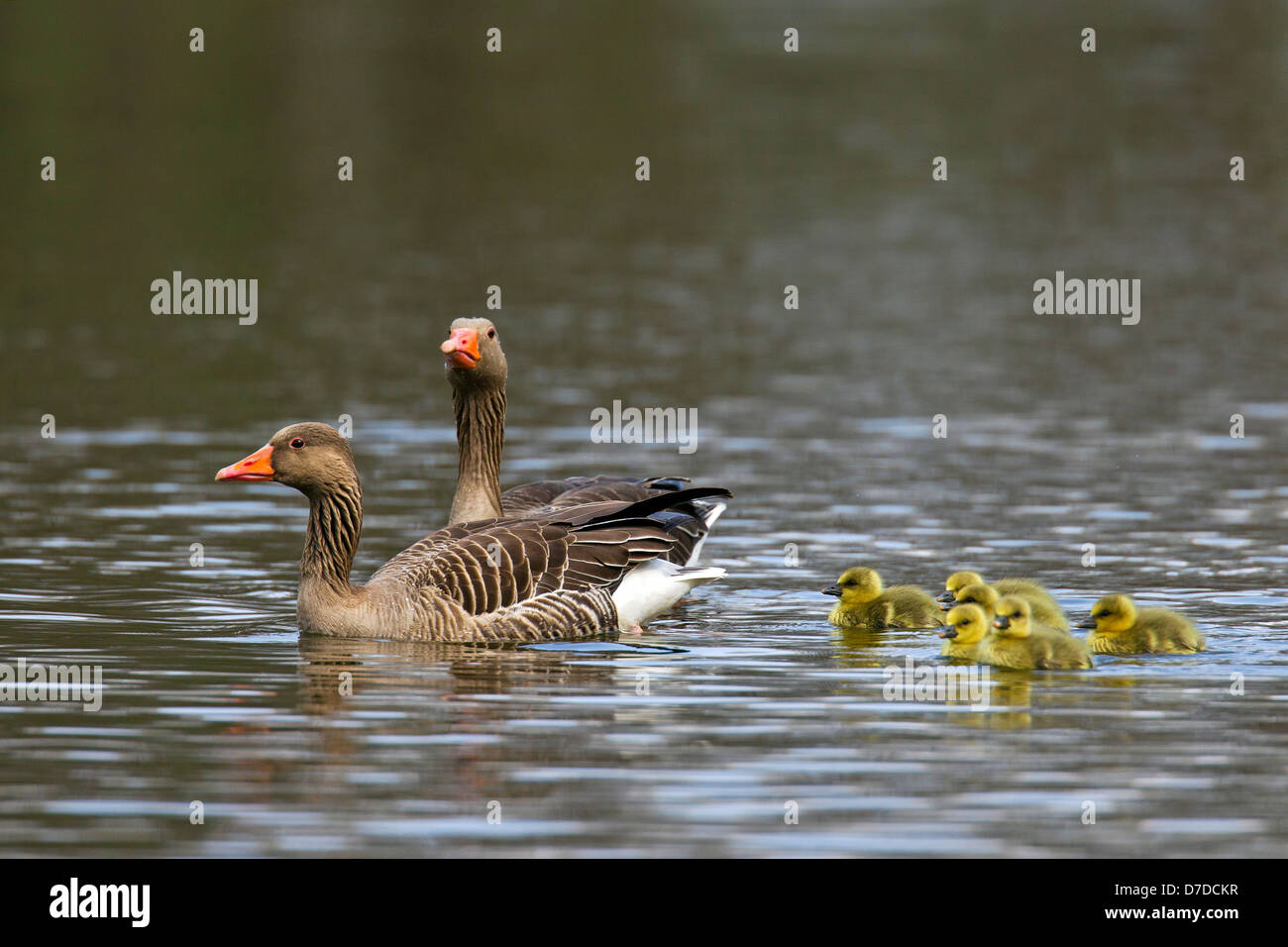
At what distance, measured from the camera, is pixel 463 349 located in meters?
17.6

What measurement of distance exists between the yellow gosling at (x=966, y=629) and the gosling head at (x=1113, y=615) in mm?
805

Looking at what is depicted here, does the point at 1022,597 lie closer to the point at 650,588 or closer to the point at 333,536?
the point at 650,588

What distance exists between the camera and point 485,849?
10570 millimetres

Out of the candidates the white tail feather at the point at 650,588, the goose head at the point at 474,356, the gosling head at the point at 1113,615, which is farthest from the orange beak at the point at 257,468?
the gosling head at the point at 1113,615

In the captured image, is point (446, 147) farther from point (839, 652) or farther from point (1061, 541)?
point (839, 652)

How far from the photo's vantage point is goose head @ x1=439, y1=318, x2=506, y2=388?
17641 millimetres

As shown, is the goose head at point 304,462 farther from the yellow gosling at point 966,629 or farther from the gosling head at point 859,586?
the yellow gosling at point 966,629

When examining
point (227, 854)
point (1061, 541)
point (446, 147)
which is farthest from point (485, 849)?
point (446, 147)

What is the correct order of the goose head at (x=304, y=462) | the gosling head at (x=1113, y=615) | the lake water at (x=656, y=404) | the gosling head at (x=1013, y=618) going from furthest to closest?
the goose head at (x=304, y=462) < the gosling head at (x=1113, y=615) < the gosling head at (x=1013, y=618) < the lake water at (x=656, y=404)

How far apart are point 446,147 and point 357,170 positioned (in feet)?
15.9

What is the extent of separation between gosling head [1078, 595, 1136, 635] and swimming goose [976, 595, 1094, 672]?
13.7 inches

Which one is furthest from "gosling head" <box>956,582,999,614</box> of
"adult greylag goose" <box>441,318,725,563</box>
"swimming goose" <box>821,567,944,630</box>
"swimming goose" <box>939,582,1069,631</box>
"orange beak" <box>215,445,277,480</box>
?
"orange beak" <box>215,445,277,480</box>

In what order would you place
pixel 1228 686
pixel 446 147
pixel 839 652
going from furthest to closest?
1. pixel 446 147
2. pixel 839 652
3. pixel 1228 686

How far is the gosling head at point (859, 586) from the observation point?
16.2 metres
